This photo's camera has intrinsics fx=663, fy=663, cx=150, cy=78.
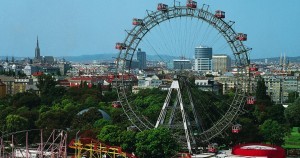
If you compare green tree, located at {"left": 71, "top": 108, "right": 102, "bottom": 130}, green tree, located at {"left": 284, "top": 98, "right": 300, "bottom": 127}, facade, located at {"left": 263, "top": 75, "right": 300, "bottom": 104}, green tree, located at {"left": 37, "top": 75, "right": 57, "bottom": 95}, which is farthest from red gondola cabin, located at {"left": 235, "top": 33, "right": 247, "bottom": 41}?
facade, located at {"left": 263, "top": 75, "right": 300, "bottom": 104}

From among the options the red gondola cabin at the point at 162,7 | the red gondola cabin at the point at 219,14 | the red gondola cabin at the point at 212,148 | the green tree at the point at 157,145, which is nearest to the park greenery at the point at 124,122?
the green tree at the point at 157,145

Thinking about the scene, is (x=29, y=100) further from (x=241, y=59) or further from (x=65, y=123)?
(x=241, y=59)

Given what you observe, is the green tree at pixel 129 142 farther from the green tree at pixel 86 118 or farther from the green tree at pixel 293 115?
the green tree at pixel 293 115

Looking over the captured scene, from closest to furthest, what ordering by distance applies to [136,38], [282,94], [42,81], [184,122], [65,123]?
1. [184,122]
2. [136,38]
3. [65,123]
4. [42,81]
5. [282,94]

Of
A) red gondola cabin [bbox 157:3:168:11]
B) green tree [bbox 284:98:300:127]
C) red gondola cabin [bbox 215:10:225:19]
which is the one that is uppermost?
red gondola cabin [bbox 157:3:168:11]

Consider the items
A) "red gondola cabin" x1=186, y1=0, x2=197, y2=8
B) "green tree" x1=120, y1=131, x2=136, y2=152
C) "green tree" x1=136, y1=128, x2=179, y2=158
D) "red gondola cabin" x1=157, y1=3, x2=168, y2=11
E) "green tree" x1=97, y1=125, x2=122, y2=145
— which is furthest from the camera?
"red gondola cabin" x1=157, y1=3, x2=168, y2=11

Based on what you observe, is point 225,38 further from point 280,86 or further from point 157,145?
point 280,86

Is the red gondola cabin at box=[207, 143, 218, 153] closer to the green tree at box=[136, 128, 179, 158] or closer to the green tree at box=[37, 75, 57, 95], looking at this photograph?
the green tree at box=[136, 128, 179, 158]

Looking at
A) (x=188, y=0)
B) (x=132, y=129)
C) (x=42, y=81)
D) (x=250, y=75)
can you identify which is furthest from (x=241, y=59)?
(x=42, y=81)
